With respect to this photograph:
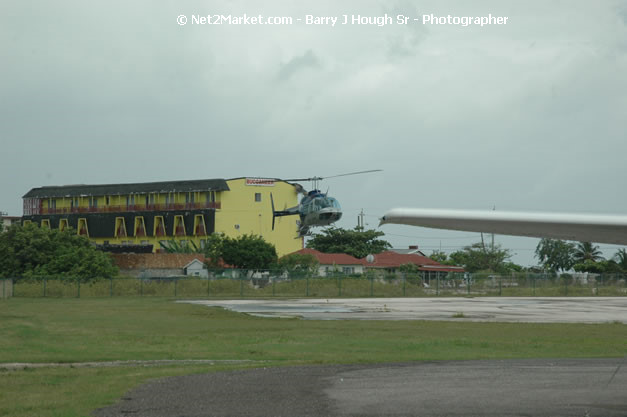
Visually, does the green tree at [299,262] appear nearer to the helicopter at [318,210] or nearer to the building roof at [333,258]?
the building roof at [333,258]

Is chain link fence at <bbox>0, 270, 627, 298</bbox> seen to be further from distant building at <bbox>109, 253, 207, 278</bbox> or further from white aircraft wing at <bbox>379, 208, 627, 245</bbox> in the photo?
white aircraft wing at <bbox>379, 208, 627, 245</bbox>

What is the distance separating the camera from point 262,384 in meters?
14.3

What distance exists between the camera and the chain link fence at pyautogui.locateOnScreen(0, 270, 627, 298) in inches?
2495

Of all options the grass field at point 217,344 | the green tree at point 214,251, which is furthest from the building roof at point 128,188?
the grass field at point 217,344

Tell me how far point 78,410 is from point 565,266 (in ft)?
387

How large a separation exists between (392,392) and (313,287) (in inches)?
2291

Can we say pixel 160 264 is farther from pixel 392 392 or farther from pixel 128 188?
pixel 392 392

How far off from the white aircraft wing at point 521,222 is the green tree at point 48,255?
69.1m

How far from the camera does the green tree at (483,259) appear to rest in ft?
417

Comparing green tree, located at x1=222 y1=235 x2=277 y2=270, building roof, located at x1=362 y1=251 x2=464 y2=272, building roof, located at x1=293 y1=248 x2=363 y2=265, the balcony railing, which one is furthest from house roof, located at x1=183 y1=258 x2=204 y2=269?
building roof, located at x1=362 y1=251 x2=464 y2=272

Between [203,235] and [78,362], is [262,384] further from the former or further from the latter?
[203,235]

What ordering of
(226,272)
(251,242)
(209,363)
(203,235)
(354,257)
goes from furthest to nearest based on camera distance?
(354,257) → (203,235) → (251,242) → (226,272) → (209,363)

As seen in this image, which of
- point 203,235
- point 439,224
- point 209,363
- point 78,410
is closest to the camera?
point 439,224

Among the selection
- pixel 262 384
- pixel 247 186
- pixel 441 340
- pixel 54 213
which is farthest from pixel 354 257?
pixel 262 384
